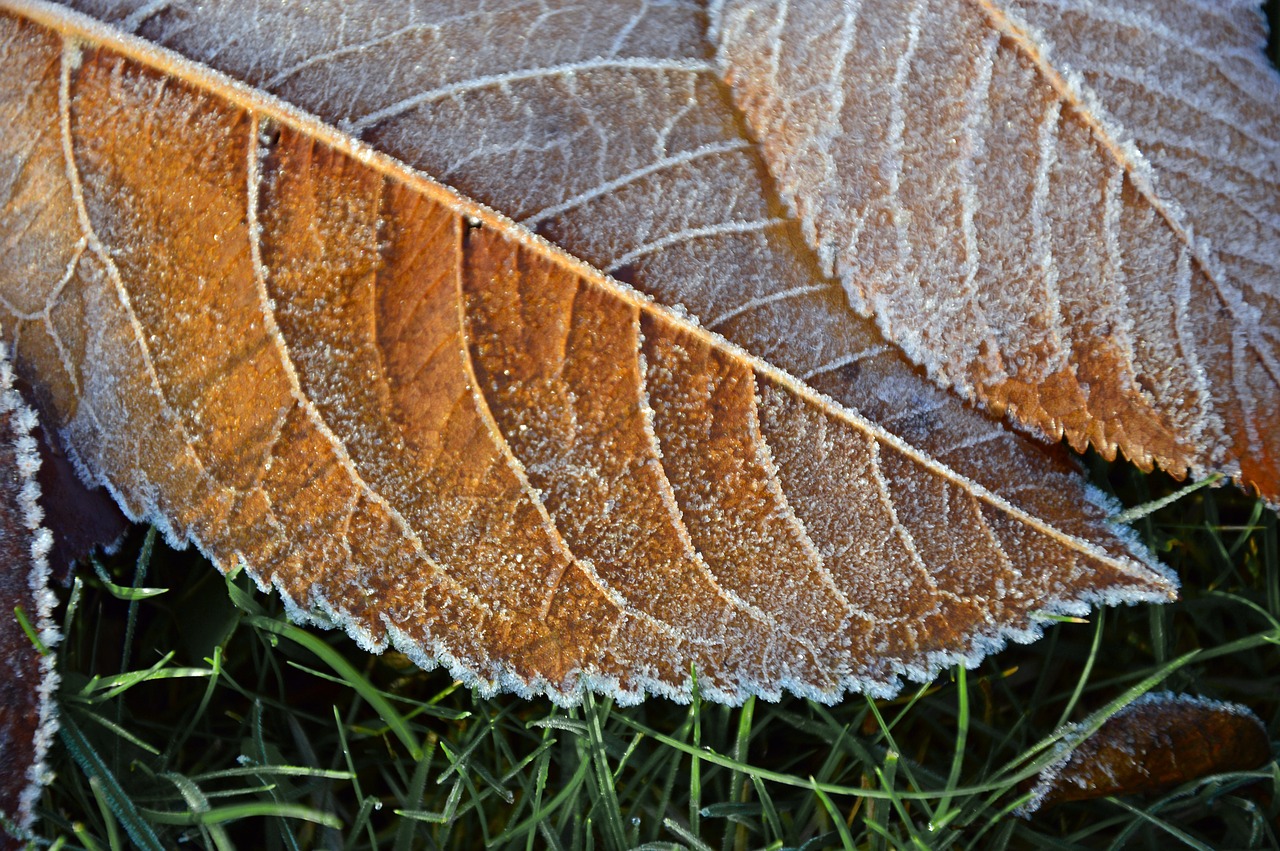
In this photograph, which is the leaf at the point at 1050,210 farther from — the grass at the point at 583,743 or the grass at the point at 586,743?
the grass at the point at 583,743

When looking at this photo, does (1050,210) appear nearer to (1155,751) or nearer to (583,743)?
(1155,751)

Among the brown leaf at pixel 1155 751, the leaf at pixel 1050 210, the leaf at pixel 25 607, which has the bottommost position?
the brown leaf at pixel 1155 751

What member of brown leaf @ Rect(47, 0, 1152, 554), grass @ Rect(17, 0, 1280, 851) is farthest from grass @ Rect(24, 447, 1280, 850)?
brown leaf @ Rect(47, 0, 1152, 554)

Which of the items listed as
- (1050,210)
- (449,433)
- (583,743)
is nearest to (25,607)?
(449,433)

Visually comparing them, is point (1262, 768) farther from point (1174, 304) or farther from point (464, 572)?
point (464, 572)

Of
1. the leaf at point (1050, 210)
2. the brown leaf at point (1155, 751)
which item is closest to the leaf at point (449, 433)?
the leaf at point (1050, 210)

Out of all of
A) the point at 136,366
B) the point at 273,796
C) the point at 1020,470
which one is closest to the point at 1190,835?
the point at 1020,470
